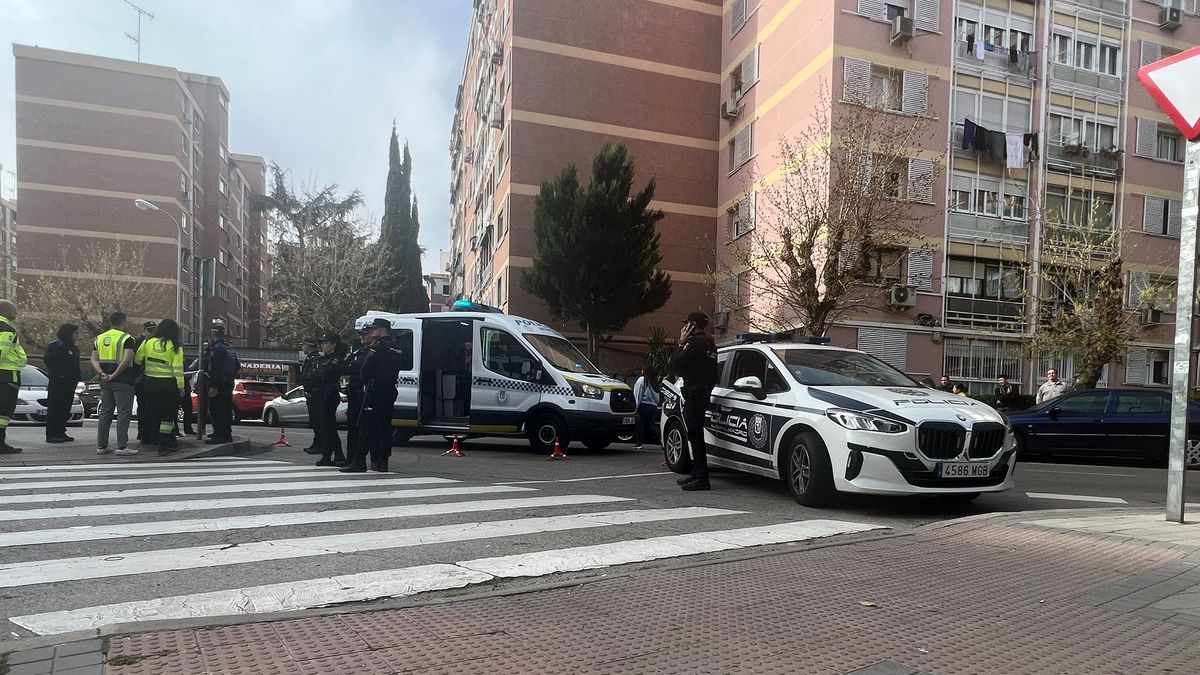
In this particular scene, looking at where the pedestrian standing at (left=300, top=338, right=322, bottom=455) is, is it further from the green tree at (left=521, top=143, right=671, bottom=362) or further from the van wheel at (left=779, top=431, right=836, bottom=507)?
the green tree at (left=521, top=143, right=671, bottom=362)

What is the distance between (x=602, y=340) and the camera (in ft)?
86.2

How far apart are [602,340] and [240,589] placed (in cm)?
2232

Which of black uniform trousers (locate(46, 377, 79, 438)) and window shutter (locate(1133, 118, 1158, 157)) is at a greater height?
window shutter (locate(1133, 118, 1158, 157))

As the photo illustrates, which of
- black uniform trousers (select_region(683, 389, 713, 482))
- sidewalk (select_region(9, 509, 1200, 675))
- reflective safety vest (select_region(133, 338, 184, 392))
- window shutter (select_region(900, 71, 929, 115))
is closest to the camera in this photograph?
sidewalk (select_region(9, 509, 1200, 675))

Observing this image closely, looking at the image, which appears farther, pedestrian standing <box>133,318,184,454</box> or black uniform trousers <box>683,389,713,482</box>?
pedestrian standing <box>133,318,184,454</box>

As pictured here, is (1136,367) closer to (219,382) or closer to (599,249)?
(599,249)

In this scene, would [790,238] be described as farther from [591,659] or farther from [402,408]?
[591,659]

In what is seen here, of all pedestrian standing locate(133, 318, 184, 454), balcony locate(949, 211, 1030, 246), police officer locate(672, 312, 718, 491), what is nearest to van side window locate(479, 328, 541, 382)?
pedestrian standing locate(133, 318, 184, 454)

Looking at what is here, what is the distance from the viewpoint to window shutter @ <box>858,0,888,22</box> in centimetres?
2272

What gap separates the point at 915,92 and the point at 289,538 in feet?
75.6

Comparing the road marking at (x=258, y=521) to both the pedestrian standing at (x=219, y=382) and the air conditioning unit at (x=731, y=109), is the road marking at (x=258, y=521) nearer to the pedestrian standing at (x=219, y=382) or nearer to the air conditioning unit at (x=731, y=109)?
the pedestrian standing at (x=219, y=382)

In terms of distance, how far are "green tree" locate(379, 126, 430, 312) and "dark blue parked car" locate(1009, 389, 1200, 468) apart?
38989mm

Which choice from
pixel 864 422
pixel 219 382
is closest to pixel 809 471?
pixel 864 422

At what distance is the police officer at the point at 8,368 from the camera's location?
9.73 metres
